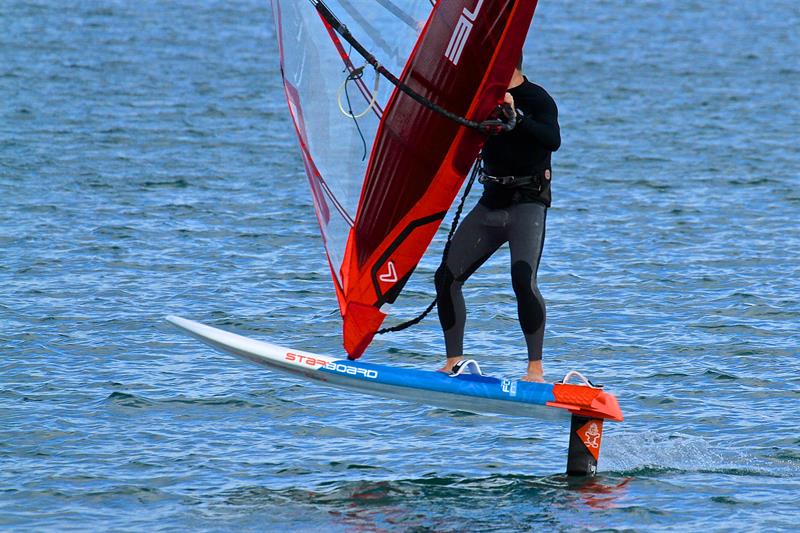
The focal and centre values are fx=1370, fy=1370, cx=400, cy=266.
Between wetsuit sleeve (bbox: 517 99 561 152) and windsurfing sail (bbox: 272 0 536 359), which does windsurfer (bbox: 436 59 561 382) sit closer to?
wetsuit sleeve (bbox: 517 99 561 152)

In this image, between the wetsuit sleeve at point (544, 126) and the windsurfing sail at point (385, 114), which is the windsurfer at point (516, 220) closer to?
the wetsuit sleeve at point (544, 126)

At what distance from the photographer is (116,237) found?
19297mm

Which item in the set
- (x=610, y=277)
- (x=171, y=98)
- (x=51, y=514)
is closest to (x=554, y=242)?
(x=610, y=277)

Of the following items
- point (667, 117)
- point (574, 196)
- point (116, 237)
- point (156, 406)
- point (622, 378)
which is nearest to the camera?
point (156, 406)

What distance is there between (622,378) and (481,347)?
5.74 ft

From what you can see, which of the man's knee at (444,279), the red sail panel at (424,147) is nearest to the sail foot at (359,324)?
the red sail panel at (424,147)

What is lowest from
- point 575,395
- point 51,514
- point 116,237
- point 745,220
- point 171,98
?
point 51,514

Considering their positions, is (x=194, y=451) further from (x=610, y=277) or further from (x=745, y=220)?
(x=745, y=220)

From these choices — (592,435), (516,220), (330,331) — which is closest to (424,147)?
(516,220)

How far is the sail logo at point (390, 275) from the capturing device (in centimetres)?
1023

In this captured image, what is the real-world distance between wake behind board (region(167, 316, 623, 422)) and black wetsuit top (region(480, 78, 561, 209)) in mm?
1368

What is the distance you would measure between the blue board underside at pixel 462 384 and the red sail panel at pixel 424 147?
243mm

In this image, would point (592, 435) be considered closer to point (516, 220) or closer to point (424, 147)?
point (516, 220)

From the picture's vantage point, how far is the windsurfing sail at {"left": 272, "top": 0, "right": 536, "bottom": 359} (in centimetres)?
952
